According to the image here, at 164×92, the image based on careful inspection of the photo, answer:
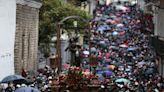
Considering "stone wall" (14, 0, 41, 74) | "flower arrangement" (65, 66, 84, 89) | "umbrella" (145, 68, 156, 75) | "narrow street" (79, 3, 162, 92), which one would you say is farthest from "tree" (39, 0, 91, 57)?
"flower arrangement" (65, 66, 84, 89)

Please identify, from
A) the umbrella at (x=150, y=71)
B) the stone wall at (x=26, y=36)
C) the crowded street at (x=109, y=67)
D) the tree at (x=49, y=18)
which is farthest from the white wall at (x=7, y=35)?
the umbrella at (x=150, y=71)

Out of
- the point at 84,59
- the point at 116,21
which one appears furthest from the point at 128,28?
the point at 84,59

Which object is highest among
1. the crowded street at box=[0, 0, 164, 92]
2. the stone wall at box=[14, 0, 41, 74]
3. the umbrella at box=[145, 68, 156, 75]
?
the stone wall at box=[14, 0, 41, 74]

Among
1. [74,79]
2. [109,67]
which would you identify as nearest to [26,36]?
[74,79]

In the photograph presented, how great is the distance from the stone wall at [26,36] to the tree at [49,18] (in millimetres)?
6237

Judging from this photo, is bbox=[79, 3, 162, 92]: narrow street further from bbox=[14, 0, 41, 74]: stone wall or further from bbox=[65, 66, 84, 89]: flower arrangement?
bbox=[65, 66, 84, 89]: flower arrangement

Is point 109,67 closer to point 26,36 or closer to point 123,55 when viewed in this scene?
point 123,55

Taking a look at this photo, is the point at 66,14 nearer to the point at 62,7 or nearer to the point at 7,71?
the point at 62,7

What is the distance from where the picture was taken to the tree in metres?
42.0

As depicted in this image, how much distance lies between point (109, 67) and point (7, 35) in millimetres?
15378

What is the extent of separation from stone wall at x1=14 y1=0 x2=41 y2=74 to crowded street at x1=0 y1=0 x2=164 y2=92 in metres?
0.66

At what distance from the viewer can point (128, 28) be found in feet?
237

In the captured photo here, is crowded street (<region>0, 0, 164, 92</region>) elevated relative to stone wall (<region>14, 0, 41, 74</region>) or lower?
lower

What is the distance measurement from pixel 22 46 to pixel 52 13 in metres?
11.1
